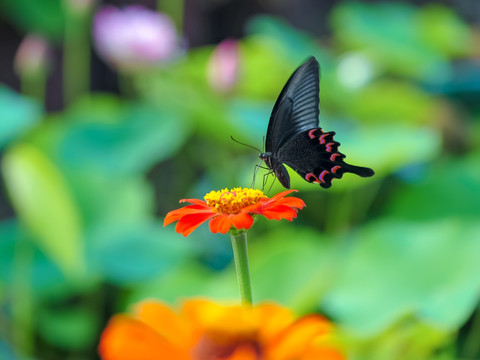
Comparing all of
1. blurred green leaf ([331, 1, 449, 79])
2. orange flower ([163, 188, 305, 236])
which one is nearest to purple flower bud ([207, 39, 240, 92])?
blurred green leaf ([331, 1, 449, 79])

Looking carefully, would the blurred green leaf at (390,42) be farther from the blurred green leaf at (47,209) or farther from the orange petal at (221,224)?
the orange petal at (221,224)

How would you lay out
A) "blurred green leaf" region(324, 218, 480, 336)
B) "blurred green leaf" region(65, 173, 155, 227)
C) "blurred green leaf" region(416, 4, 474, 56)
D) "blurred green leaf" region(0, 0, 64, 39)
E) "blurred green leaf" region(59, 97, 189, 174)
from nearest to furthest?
"blurred green leaf" region(324, 218, 480, 336) < "blurred green leaf" region(65, 173, 155, 227) < "blurred green leaf" region(59, 97, 189, 174) < "blurred green leaf" region(0, 0, 64, 39) < "blurred green leaf" region(416, 4, 474, 56)

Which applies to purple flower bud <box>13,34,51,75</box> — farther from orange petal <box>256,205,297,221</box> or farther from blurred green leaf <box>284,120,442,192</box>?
orange petal <box>256,205,297,221</box>

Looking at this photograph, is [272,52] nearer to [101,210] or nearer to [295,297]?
[101,210]

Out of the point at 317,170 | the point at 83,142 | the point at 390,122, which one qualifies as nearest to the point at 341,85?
the point at 390,122

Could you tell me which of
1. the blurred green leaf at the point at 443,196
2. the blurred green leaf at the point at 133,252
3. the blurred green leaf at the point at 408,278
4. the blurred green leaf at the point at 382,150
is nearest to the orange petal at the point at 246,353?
the blurred green leaf at the point at 408,278

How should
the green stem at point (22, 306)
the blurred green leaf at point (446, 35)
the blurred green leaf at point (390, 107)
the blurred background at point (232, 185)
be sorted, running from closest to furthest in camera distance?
the blurred background at point (232, 185) → the green stem at point (22, 306) → the blurred green leaf at point (390, 107) → the blurred green leaf at point (446, 35)

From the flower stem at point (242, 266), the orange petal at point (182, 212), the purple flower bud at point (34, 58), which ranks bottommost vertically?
the flower stem at point (242, 266)
